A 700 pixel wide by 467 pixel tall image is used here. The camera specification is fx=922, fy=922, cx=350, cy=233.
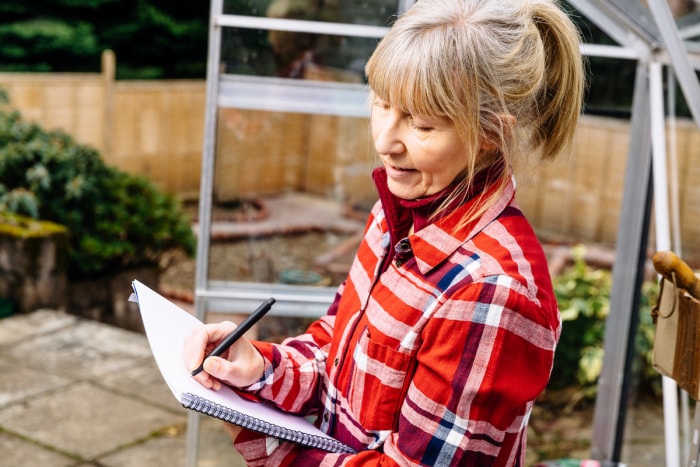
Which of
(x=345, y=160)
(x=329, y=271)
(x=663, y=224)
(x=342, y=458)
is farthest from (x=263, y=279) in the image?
(x=342, y=458)

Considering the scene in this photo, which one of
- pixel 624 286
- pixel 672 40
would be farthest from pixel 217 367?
pixel 624 286

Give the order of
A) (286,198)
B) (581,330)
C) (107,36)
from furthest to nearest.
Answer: (107,36) < (581,330) < (286,198)

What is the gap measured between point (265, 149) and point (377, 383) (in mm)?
2513

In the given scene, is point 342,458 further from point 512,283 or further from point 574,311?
point 574,311

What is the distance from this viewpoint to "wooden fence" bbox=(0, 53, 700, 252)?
11.5 feet

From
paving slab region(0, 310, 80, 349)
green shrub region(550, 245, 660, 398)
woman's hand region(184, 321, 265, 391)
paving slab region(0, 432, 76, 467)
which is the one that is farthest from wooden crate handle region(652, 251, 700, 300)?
paving slab region(0, 310, 80, 349)

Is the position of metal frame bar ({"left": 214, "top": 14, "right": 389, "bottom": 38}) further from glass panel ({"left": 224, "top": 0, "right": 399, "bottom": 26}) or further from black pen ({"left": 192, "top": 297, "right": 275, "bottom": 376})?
black pen ({"left": 192, "top": 297, "right": 275, "bottom": 376})

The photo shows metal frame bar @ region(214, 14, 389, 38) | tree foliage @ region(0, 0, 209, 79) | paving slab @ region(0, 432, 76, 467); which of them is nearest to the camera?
metal frame bar @ region(214, 14, 389, 38)

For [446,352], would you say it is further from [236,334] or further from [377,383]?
[236,334]

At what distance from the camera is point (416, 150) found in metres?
1.41

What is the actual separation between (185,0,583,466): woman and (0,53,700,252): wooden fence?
181cm

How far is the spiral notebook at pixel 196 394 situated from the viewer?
4.74 feet

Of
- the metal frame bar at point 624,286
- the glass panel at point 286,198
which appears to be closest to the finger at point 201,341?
the glass panel at point 286,198

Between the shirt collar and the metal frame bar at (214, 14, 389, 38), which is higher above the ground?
the metal frame bar at (214, 14, 389, 38)
